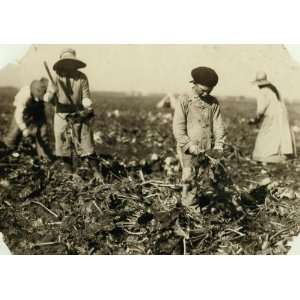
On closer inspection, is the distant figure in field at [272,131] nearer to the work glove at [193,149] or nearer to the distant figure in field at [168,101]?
the work glove at [193,149]

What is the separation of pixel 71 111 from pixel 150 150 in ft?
2.41

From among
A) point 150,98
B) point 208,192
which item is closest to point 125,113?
point 150,98

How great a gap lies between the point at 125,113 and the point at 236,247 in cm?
143

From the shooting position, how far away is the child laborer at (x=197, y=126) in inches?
173

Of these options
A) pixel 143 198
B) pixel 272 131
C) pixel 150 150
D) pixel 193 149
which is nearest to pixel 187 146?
pixel 193 149

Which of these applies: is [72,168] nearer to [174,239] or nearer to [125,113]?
[125,113]

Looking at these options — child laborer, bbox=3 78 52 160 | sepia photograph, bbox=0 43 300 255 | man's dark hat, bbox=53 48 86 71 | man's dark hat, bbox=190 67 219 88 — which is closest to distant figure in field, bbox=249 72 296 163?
sepia photograph, bbox=0 43 300 255

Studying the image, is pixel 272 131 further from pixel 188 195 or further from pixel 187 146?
pixel 188 195

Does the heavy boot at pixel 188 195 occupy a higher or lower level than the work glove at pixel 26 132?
lower

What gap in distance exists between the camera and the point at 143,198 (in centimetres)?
442

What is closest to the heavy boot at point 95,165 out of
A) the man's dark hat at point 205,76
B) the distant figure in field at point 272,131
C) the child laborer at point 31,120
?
the child laborer at point 31,120

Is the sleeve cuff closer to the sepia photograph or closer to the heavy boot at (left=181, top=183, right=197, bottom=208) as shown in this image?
the sepia photograph

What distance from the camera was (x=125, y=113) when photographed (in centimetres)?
443

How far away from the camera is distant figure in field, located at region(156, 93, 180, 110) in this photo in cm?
438
